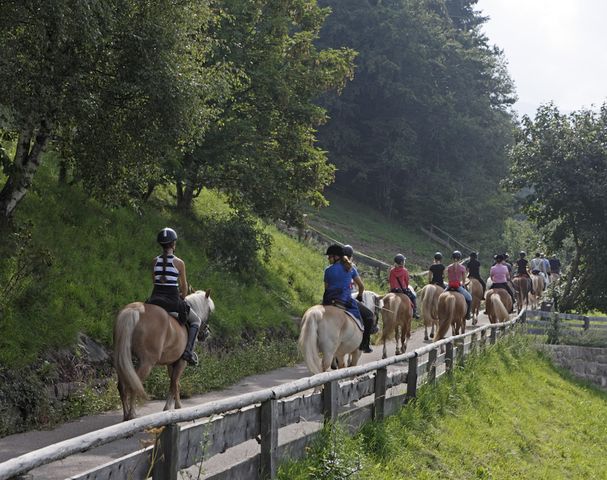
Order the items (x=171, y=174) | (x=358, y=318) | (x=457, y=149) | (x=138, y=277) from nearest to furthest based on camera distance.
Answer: (x=358, y=318), (x=138, y=277), (x=171, y=174), (x=457, y=149)

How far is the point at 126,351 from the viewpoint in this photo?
32.9ft

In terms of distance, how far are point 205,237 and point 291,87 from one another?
5963 mm

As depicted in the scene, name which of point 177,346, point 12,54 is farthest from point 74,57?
point 177,346

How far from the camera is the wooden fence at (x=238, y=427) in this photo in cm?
488

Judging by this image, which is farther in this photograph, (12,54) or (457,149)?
(457,149)

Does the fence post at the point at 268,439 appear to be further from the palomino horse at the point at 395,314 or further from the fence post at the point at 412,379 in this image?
the palomino horse at the point at 395,314

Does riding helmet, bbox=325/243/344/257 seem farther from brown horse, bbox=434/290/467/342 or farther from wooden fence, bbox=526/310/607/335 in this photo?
wooden fence, bbox=526/310/607/335

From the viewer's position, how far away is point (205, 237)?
23969 millimetres

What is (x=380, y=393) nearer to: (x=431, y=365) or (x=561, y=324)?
(x=431, y=365)

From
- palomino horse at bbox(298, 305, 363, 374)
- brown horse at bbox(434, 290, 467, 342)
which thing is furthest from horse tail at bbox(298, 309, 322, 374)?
brown horse at bbox(434, 290, 467, 342)

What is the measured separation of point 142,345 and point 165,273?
1147 millimetres

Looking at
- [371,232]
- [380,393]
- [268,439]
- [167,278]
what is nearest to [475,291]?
[380,393]

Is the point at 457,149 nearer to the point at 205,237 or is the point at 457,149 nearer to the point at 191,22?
the point at 205,237

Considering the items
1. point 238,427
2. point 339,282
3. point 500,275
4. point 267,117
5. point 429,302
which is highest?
point 267,117
